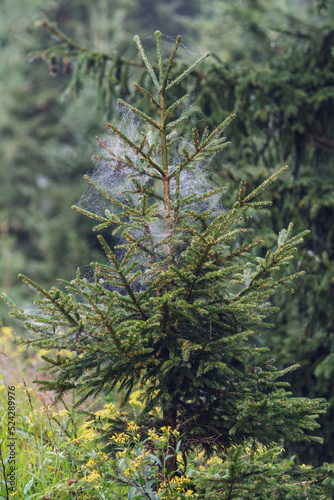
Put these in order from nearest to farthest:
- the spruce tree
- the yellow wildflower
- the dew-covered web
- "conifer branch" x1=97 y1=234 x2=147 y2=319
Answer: "conifer branch" x1=97 y1=234 x2=147 y2=319
the spruce tree
the yellow wildflower
the dew-covered web

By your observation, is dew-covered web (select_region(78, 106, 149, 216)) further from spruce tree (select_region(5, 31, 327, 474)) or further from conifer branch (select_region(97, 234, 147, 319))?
conifer branch (select_region(97, 234, 147, 319))

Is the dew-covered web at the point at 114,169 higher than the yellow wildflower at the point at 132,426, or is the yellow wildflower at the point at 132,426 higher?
the dew-covered web at the point at 114,169

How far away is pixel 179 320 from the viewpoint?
2.46 meters

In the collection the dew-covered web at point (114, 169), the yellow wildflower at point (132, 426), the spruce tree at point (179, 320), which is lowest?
the yellow wildflower at point (132, 426)

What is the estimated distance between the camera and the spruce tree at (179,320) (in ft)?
7.20

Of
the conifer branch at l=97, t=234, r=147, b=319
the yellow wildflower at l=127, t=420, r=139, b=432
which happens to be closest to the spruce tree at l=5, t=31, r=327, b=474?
the conifer branch at l=97, t=234, r=147, b=319

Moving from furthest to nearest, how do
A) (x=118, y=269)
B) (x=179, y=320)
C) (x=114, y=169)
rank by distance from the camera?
1. (x=114, y=169)
2. (x=179, y=320)
3. (x=118, y=269)

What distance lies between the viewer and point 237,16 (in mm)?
8461

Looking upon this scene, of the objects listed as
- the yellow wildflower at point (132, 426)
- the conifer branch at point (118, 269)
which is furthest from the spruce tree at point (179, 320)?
the yellow wildflower at point (132, 426)

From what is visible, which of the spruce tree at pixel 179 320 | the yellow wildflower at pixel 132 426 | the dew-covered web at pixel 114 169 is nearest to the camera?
the spruce tree at pixel 179 320

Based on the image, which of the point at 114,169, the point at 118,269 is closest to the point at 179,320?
the point at 118,269

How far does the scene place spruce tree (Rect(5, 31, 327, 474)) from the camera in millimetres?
2193

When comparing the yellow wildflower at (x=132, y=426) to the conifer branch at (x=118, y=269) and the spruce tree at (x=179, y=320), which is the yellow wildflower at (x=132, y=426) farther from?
the conifer branch at (x=118, y=269)

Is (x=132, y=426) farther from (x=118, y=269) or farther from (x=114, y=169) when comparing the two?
(x=114, y=169)
